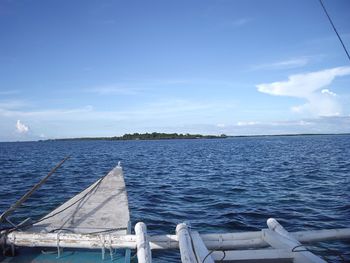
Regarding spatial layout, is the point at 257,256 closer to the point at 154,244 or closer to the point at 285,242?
the point at 285,242

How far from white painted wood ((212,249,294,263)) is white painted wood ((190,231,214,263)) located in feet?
0.73

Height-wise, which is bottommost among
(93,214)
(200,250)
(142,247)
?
(93,214)

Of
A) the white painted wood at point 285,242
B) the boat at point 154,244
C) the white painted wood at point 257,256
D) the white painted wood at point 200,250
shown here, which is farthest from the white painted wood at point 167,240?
the white painted wood at point 257,256

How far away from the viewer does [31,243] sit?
5902mm

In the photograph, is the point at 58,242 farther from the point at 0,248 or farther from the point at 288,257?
the point at 288,257

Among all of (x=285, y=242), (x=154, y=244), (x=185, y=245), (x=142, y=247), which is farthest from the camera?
(x=154, y=244)

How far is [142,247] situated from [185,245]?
72 cm

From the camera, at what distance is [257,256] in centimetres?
493

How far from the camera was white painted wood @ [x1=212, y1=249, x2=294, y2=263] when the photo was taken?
15.9ft

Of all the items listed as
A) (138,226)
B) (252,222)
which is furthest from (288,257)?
(252,222)

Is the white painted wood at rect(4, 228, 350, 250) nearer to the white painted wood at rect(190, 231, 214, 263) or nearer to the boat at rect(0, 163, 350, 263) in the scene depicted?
the boat at rect(0, 163, 350, 263)

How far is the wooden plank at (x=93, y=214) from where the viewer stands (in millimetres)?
7305

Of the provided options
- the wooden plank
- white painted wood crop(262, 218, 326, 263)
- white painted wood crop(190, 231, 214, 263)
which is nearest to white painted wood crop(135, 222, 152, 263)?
white painted wood crop(190, 231, 214, 263)

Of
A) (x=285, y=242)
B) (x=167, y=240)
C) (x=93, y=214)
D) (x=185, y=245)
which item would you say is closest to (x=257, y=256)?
(x=285, y=242)
